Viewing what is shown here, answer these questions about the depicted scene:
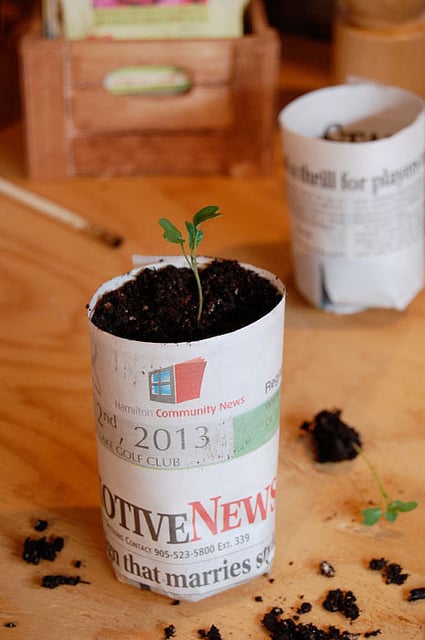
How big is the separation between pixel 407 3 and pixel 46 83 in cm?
45

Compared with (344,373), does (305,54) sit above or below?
above

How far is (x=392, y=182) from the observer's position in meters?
0.91

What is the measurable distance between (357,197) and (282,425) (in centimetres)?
23

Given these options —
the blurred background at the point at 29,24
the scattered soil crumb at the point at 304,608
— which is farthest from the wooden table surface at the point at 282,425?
the blurred background at the point at 29,24

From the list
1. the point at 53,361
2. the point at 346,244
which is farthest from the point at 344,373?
the point at 53,361

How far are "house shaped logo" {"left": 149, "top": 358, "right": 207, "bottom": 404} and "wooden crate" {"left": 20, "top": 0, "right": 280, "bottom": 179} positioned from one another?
2.20 feet

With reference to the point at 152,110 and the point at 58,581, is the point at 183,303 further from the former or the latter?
the point at 152,110

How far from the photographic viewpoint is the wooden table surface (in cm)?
65

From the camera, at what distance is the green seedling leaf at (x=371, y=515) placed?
2.34ft

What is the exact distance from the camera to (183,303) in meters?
0.62

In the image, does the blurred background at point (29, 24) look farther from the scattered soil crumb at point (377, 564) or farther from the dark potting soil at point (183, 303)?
the scattered soil crumb at point (377, 564)

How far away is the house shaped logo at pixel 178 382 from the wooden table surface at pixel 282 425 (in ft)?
0.55

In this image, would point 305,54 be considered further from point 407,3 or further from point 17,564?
point 17,564

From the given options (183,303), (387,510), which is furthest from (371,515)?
(183,303)
